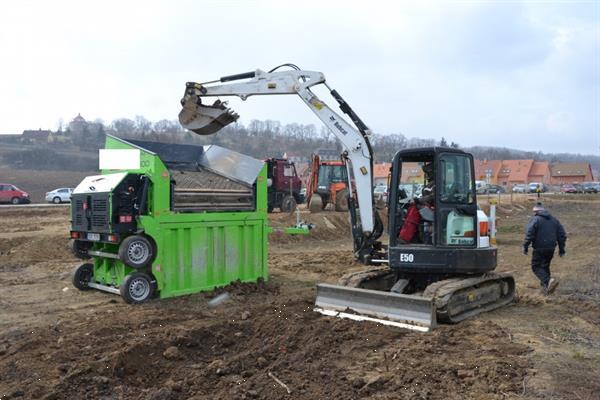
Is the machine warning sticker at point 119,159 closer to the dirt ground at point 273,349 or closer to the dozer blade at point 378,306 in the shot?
the dirt ground at point 273,349

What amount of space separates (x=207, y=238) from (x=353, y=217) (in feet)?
8.11

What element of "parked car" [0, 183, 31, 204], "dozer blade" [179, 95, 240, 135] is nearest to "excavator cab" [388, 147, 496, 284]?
"dozer blade" [179, 95, 240, 135]

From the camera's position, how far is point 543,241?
369 inches

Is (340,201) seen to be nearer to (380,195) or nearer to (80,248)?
(380,195)

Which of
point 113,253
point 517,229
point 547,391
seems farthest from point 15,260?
point 517,229

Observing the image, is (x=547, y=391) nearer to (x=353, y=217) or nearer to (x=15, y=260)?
(x=353, y=217)

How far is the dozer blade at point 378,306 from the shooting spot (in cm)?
706

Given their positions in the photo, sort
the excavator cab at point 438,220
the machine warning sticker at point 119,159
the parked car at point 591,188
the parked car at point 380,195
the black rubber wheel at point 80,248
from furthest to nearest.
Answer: the parked car at point 591,188
the parked car at point 380,195
the black rubber wheel at point 80,248
the machine warning sticker at point 119,159
the excavator cab at point 438,220

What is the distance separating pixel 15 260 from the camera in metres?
14.0

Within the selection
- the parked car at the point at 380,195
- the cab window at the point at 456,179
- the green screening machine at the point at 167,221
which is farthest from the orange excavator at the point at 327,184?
the cab window at the point at 456,179

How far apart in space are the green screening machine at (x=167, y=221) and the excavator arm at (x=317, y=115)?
740 millimetres

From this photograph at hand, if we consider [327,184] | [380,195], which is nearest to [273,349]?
[380,195]

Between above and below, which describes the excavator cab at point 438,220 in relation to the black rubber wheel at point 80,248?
above

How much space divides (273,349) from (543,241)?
214 inches
